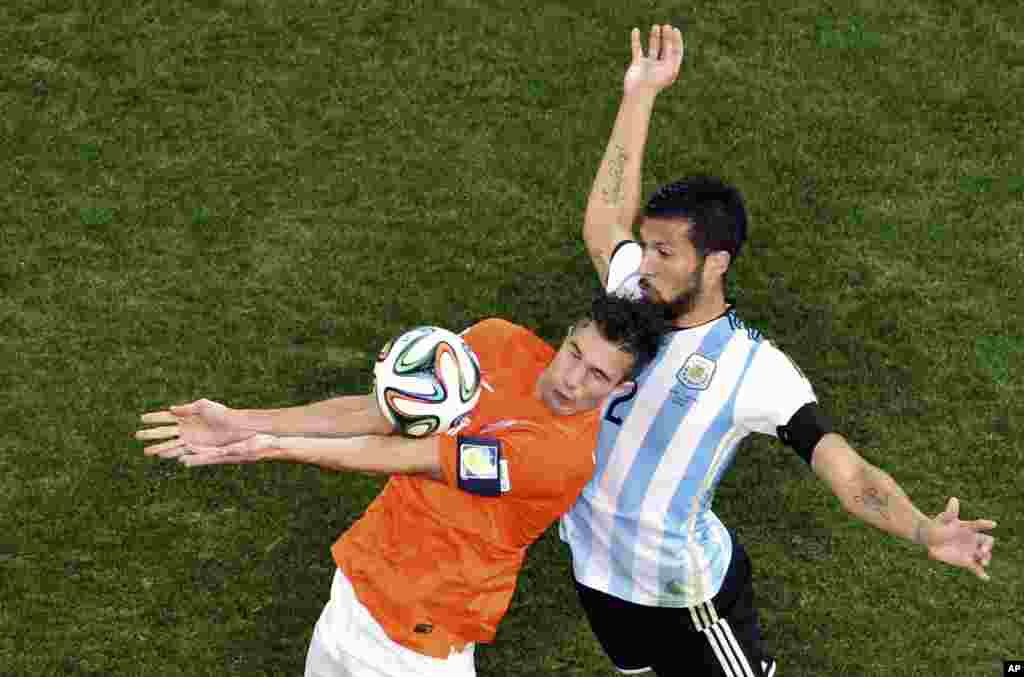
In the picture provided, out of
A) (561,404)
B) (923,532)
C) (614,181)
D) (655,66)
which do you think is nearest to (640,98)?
(655,66)

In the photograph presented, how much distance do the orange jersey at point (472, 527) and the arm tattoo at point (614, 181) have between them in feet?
4.48

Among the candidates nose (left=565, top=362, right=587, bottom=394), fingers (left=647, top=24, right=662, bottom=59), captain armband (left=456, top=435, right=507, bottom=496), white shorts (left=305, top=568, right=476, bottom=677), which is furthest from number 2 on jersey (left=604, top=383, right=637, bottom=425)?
fingers (left=647, top=24, right=662, bottom=59)

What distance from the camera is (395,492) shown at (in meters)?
7.27

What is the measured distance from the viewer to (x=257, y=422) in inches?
278

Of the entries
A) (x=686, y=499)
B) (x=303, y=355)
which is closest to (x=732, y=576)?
(x=686, y=499)

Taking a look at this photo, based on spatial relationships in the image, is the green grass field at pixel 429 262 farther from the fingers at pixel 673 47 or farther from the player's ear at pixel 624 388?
the fingers at pixel 673 47

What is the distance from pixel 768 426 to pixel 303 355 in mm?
4084

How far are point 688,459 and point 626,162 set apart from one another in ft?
5.57

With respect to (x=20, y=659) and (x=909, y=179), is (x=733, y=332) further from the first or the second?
(x=909, y=179)

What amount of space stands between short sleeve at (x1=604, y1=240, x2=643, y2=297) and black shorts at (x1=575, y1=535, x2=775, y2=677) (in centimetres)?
134

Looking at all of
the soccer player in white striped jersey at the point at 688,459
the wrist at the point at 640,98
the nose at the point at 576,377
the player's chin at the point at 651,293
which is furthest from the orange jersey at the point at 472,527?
the wrist at the point at 640,98

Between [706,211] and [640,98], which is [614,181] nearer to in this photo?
[640,98]

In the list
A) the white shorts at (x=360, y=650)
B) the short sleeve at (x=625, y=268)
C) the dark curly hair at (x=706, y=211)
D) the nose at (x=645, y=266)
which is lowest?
the white shorts at (x=360, y=650)

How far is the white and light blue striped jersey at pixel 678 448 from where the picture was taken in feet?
24.2
